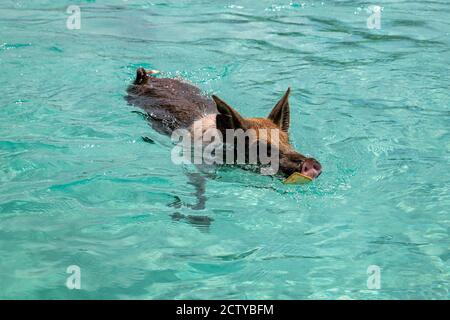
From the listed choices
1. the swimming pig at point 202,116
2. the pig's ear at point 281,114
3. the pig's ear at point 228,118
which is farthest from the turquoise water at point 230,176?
the pig's ear at point 281,114

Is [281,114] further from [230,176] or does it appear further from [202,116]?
[202,116]

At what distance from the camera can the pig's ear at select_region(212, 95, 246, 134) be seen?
20.3 feet

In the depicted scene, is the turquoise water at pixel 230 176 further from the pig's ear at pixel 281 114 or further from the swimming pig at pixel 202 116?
the pig's ear at pixel 281 114

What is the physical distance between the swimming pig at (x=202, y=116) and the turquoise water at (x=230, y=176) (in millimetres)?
246

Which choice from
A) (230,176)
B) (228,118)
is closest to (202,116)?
(230,176)

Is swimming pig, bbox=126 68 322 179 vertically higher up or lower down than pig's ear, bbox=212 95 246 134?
lower down

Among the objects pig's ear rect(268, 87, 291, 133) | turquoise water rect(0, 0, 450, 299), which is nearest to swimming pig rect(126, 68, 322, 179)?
pig's ear rect(268, 87, 291, 133)

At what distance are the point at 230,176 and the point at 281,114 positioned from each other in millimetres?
784

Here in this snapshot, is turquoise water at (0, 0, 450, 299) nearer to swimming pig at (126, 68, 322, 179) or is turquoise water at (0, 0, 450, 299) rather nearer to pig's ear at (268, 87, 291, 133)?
swimming pig at (126, 68, 322, 179)

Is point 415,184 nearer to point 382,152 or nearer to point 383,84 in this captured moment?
point 382,152

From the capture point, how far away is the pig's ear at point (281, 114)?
21.6ft

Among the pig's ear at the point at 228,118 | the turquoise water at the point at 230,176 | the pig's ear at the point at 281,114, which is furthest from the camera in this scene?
the pig's ear at the point at 281,114

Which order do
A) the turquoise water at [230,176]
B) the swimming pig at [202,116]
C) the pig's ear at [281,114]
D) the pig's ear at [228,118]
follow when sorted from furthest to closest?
the pig's ear at [281,114] → the pig's ear at [228,118] → the swimming pig at [202,116] → the turquoise water at [230,176]
